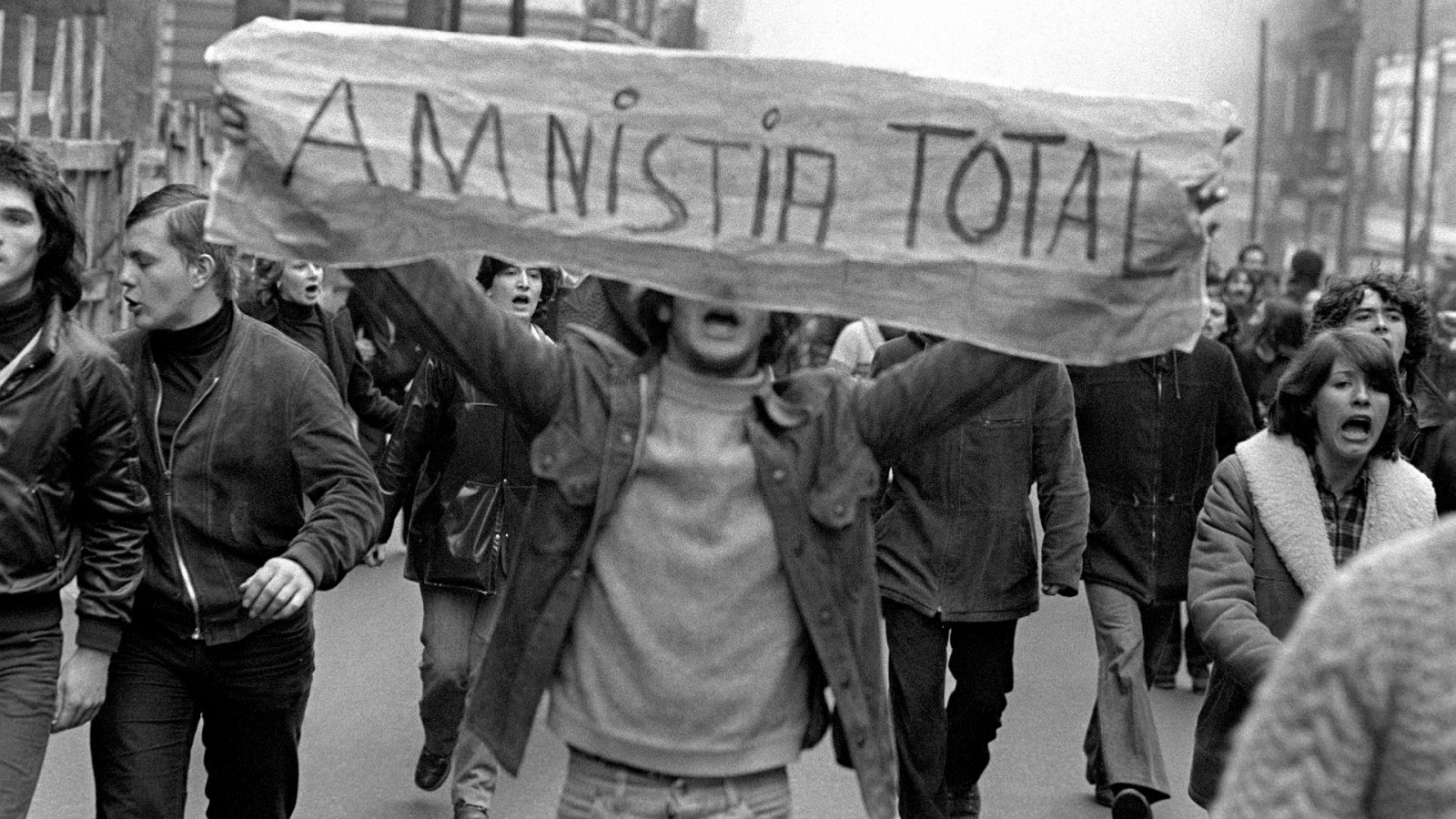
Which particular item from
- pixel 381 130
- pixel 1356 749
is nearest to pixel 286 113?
pixel 381 130

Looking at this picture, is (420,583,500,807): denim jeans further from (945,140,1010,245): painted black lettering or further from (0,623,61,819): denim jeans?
(945,140,1010,245): painted black lettering

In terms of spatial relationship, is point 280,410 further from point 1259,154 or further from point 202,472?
point 1259,154

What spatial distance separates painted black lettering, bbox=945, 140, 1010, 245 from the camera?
413 cm

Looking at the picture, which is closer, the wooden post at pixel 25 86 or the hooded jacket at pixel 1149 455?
the hooded jacket at pixel 1149 455

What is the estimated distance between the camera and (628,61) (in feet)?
13.6

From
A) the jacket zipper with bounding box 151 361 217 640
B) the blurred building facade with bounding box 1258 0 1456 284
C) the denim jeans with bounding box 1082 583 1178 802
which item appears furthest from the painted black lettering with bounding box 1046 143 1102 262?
the blurred building facade with bounding box 1258 0 1456 284

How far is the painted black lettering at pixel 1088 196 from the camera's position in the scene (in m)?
4.09

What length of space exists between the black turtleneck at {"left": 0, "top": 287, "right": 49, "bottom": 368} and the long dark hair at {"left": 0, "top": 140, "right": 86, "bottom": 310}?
2.0 inches

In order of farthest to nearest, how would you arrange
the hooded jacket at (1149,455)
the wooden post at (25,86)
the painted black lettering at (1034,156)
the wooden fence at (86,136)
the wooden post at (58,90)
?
the wooden post at (58,90) → the wooden fence at (86,136) → the wooden post at (25,86) → the hooded jacket at (1149,455) → the painted black lettering at (1034,156)

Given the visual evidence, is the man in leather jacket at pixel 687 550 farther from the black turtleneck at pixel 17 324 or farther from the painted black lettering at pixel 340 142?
the black turtleneck at pixel 17 324

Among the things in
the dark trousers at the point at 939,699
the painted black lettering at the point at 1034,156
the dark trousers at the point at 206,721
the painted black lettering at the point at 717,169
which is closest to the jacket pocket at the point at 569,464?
the painted black lettering at the point at 717,169

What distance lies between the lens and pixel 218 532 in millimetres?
5266

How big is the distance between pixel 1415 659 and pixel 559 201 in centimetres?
212

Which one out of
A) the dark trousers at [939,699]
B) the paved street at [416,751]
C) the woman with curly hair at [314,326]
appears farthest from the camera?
the woman with curly hair at [314,326]
